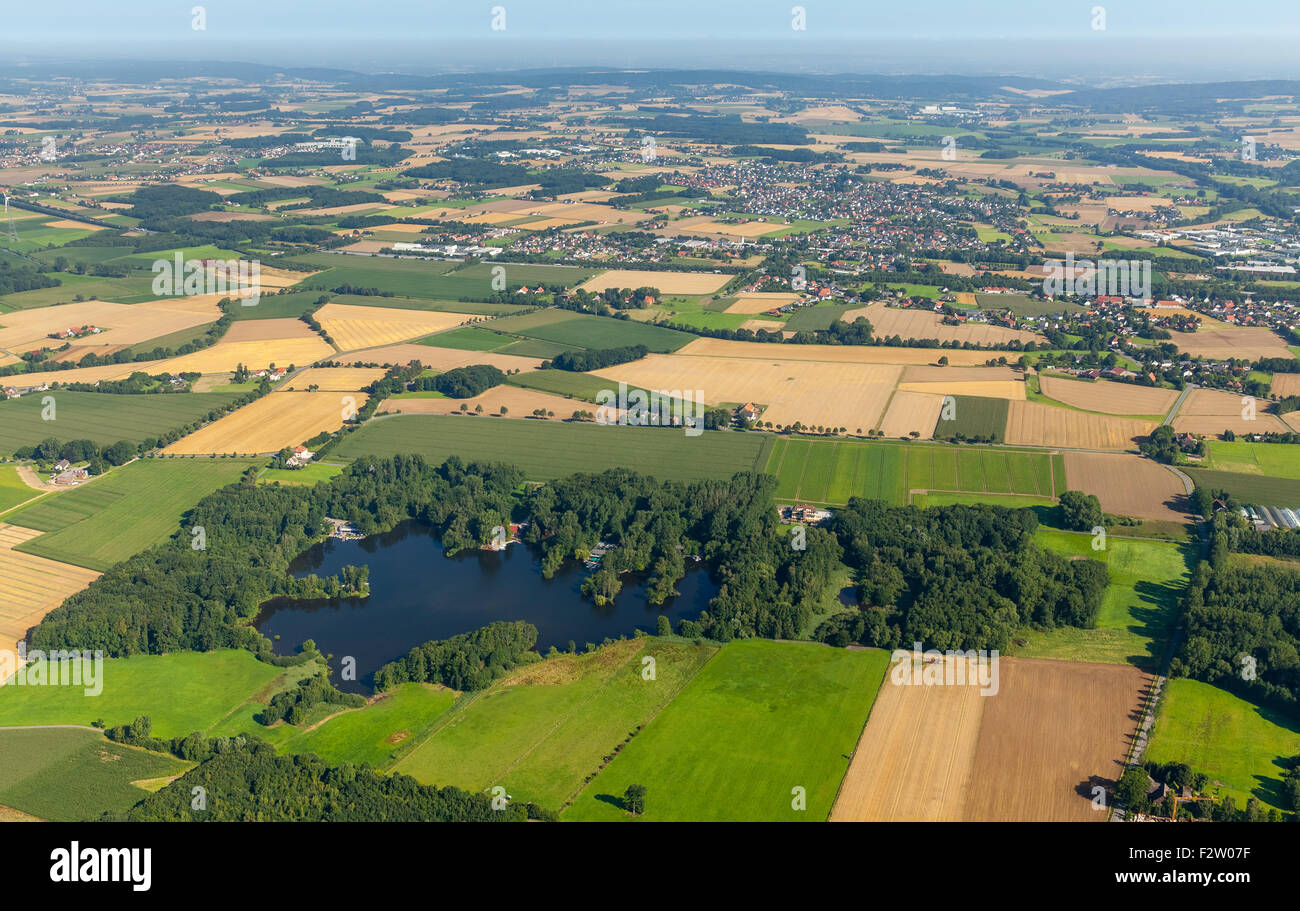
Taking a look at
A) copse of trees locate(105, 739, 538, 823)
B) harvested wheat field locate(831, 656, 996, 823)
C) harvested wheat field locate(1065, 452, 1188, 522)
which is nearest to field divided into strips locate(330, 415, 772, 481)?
harvested wheat field locate(1065, 452, 1188, 522)

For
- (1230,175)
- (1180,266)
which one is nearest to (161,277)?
(1180,266)

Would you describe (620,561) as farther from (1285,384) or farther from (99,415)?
(1285,384)

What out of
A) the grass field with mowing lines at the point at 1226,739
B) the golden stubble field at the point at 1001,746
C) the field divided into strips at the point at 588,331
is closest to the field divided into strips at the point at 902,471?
the golden stubble field at the point at 1001,746

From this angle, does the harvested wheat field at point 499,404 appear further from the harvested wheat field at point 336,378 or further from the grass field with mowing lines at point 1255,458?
the grass field with mowing lines at point 1255,458

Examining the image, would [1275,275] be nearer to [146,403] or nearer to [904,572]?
[904,572]

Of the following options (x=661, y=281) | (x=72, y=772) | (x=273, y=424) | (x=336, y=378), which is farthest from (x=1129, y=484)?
(x=661, y=281)

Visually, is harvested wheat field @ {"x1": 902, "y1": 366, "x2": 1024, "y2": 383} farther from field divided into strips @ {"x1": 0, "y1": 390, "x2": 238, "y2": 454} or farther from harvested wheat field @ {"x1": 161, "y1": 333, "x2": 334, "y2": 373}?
field divided into strips @ {"x1": 0, "y1": 390, "x2": 238, "y2": 454}
